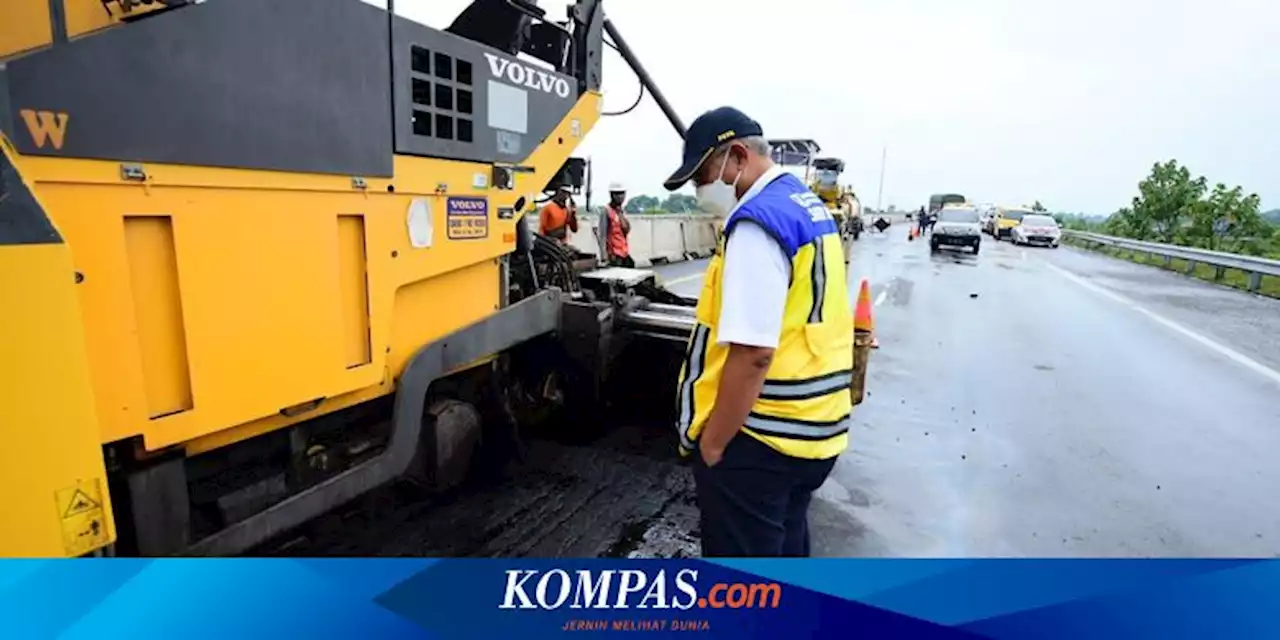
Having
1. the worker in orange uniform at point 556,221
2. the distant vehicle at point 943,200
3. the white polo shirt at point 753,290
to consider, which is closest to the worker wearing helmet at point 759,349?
the white polo shirt at point 753,290

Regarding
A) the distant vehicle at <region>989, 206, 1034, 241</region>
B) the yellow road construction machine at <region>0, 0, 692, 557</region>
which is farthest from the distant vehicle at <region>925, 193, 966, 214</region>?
the yellow road construction machine at <region>0, 0, 692, 557</region>

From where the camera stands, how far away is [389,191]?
8.99ft

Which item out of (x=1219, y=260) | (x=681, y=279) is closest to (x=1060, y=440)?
(x=681, y=279)

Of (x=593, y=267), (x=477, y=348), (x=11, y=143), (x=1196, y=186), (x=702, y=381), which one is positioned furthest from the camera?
(x=1196, y=186)

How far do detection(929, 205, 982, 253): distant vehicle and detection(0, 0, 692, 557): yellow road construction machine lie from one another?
2368 cm

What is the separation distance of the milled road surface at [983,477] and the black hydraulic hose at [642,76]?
2230mm

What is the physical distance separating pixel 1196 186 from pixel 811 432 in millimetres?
32366

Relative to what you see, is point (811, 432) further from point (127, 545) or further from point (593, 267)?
point (593, 267)

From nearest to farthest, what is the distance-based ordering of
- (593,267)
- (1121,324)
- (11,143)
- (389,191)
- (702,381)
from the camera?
(11,143), (702,381), (389,191), (593,267), (1121,324)

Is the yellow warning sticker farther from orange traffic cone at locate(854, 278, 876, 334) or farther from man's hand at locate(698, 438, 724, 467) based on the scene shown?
orange traffic cone at locate(854, 278, 876, 334)

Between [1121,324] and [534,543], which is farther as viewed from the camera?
[1121,324]

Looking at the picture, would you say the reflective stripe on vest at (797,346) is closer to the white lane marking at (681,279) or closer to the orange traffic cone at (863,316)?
the orange traffic cone at (863,316)

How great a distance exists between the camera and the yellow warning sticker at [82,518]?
64.9 inches

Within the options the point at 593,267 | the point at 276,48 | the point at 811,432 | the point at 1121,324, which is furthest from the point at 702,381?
the point at 1121,324
